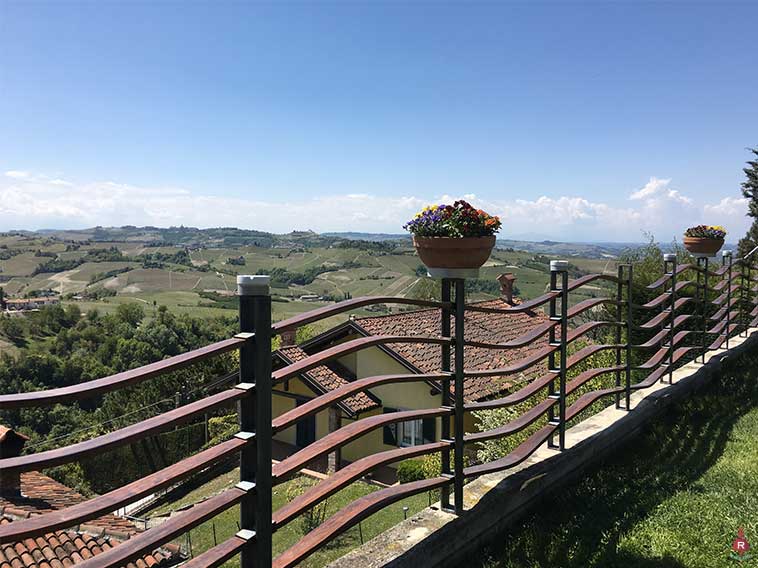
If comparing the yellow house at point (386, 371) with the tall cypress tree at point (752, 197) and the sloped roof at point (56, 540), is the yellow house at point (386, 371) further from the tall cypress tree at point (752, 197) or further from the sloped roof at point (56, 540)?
the tall cypress tree at point (752, 197)

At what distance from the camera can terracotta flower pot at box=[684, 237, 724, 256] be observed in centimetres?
623

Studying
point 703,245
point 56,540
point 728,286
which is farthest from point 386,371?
point 703,245

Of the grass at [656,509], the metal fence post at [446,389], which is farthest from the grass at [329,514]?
the metal fence post at [446,389]

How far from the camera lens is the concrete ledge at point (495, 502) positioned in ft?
7.91

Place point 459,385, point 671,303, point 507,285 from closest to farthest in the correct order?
point 459,385, point 671,303, point 507,285

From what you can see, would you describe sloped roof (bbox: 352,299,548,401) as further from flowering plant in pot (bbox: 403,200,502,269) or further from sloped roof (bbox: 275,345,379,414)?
flowering plant in pot (bbox: 403,200,502,269)

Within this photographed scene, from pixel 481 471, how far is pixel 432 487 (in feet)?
1.28

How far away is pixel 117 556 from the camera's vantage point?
4.79 ft

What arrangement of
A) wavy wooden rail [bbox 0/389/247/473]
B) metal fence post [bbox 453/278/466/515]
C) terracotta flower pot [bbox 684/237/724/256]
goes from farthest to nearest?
terracotta flower pot [bbox 684/237/724/256] → metal fence post [bbox 453/278/466/515] → wavy wooden rail [bbox 0/389/247/473]

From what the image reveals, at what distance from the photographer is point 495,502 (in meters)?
2.88

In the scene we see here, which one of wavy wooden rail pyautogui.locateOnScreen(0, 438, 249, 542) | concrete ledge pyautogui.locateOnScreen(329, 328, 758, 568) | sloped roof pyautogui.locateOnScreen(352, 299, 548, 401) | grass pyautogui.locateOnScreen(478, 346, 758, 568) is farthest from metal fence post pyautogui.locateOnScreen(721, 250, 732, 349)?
sloped roof pyautogui.locateOnScreen(352, 299, 548, 401)

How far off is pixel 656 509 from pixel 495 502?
969mm

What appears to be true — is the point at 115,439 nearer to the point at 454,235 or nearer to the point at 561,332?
the point at 454,235

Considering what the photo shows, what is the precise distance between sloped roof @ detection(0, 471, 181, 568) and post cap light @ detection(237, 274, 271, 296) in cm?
609
